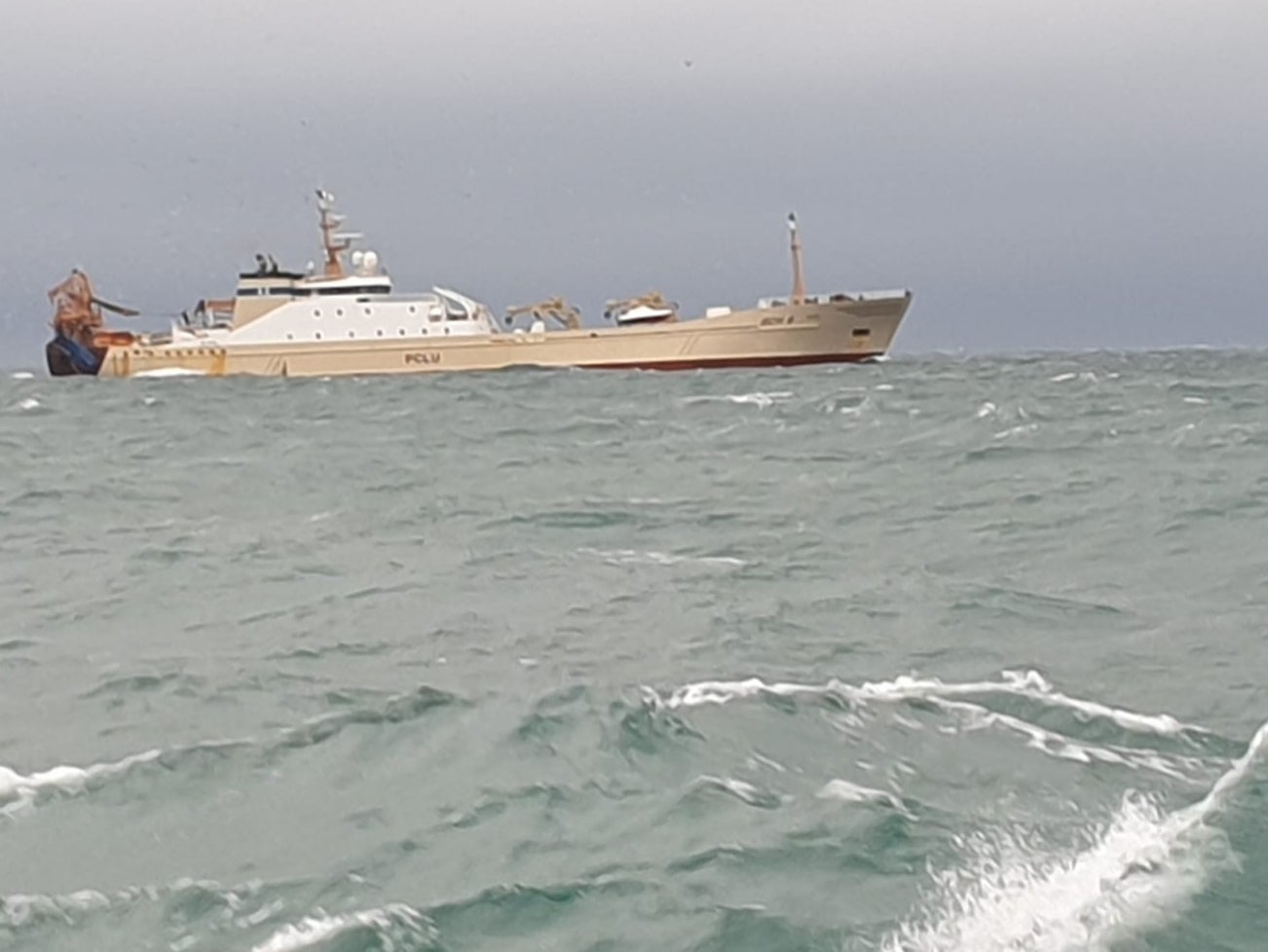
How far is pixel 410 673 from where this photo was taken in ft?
30.1

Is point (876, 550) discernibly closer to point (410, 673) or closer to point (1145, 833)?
point (410, 673)

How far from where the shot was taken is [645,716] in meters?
7.89

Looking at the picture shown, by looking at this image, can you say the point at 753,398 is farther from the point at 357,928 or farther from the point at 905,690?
the point at 357,928

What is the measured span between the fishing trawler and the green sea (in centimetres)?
3688

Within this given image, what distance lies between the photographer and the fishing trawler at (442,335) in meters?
56.2

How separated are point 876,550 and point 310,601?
15.8 feet

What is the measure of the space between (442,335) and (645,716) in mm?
49962

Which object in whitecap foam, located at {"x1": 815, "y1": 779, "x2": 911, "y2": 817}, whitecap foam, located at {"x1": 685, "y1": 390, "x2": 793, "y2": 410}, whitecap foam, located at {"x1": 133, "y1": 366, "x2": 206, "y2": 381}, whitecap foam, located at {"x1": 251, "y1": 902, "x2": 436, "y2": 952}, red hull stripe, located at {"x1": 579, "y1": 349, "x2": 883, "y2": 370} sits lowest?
red hull stripe, located at {"x1": 579, "y1": 349, "x2": 883, "y2": 370}

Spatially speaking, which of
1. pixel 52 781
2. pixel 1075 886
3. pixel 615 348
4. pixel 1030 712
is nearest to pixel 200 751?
pixel 52 781

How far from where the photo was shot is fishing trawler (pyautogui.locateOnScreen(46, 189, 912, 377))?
185ft

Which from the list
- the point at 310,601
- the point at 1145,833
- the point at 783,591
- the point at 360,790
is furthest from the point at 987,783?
the point at 310,601

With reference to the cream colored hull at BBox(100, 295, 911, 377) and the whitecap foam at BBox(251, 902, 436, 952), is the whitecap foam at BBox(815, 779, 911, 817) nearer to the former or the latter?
the whitecap foam at BBox(251, 902, 436, 952)

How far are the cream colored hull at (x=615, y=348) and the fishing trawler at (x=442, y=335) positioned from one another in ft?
0.11

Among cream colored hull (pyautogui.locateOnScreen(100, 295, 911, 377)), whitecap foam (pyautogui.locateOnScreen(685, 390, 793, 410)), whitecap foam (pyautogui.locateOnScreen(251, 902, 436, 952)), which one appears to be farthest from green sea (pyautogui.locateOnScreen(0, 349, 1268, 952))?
cream colored hull (pyautogui.locateOnScreen(100, 295, 911, 377))
